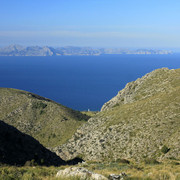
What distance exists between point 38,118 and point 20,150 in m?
49.4

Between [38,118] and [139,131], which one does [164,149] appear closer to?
[139,131]

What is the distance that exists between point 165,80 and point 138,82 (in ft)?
36.1

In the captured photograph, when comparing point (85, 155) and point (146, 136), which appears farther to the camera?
point (85, 155)

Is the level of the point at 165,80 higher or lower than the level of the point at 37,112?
higher

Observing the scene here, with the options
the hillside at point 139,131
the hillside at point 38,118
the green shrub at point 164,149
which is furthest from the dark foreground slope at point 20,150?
the hillside at point 38,118

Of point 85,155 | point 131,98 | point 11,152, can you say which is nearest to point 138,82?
point 131,98

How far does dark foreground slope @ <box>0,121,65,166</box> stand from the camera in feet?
89.9

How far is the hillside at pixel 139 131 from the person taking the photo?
116 ft

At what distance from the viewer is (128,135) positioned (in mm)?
41844

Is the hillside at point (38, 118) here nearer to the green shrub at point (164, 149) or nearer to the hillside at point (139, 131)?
the hillside at point (139, 131)

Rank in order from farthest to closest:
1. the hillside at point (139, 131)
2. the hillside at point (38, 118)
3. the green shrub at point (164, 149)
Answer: the hillside at point (38, 118) → the hillside at point (139, 131) → the green shrub at point (164, 149)

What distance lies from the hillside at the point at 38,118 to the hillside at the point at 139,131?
45.0ft

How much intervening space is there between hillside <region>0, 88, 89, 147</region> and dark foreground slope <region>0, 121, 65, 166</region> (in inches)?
1140

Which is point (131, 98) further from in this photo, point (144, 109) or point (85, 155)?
point (85, 155)
